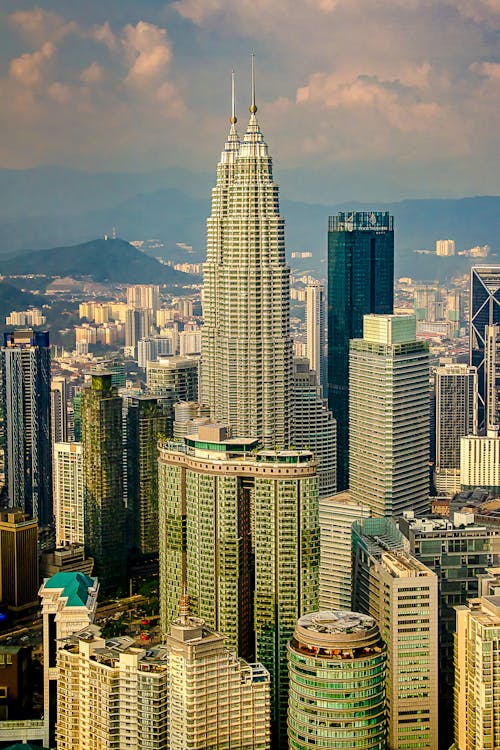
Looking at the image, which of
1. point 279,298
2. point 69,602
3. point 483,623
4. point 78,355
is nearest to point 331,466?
point 279,298

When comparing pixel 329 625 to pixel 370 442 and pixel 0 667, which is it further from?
pixel 370 442

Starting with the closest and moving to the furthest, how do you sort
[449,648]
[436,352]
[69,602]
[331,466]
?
[449,648] < [69,602] < [331,466] < [436,352]

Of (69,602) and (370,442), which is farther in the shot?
(370,442)

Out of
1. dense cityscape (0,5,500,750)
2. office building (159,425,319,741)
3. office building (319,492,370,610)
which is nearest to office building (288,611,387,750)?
dense cityscape (0,5,500,750)

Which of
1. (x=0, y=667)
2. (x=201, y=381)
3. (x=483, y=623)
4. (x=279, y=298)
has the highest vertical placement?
(x=279, y=298)

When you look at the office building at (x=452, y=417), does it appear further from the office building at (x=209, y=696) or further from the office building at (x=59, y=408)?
the office building at (x=209, y=696)

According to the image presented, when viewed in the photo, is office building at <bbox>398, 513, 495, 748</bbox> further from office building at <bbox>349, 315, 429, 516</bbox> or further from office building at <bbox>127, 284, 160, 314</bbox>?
office building at <bbox>127, 284, 160, 314</bbox>

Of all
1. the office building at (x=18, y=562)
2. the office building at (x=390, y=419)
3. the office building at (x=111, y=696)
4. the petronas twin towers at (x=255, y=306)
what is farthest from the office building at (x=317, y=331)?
the office building at (x=111, y=696)

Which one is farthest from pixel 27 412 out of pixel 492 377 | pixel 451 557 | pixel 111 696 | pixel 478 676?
pixel 478 676
